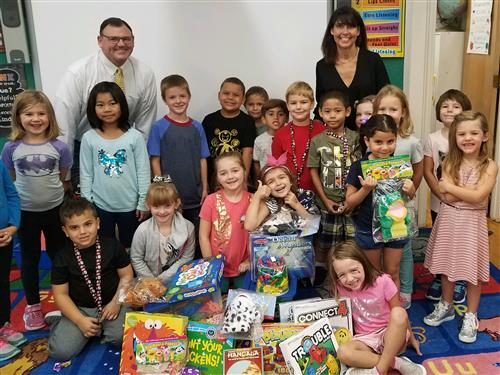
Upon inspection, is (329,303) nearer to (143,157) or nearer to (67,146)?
(143,157)

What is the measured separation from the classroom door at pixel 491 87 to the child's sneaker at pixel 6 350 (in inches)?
144

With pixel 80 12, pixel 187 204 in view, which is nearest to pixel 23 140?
pixel 187 204

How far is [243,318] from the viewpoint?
2.29 meters

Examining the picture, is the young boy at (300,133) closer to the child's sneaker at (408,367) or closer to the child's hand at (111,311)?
the child's sneaker at (408,367)

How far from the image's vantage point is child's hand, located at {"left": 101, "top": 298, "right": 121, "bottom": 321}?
2.53 metres

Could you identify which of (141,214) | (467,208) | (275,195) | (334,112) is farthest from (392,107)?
(141,214)

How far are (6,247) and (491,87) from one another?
156 inches

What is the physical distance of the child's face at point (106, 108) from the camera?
107 inches

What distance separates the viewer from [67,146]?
281cm

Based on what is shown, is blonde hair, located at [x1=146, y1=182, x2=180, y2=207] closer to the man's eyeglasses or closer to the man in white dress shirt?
the man in white dress shirt

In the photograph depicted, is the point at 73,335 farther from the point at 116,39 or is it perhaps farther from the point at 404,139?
the point at 404,139

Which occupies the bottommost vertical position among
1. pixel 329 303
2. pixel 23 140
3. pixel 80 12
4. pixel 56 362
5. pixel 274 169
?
pixel 56 362

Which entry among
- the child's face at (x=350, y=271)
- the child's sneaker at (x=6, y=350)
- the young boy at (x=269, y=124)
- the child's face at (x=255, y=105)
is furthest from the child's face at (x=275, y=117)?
the child's sneaker at (x=6, y=350)

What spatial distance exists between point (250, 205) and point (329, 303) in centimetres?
67
